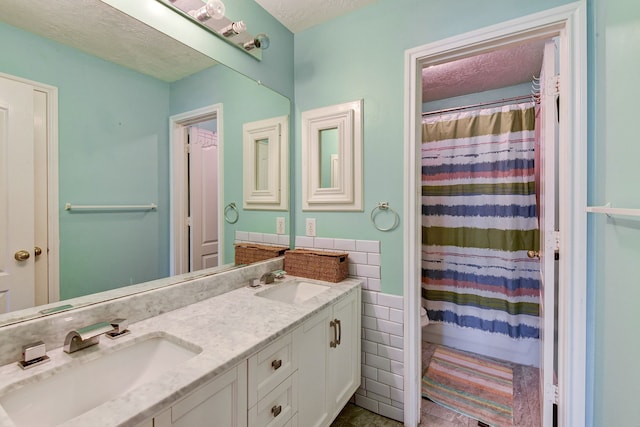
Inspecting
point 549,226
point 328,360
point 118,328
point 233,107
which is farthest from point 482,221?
point 118,328

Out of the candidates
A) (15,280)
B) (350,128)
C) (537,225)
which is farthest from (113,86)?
(537,225)

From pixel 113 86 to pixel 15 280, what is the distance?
70 cm

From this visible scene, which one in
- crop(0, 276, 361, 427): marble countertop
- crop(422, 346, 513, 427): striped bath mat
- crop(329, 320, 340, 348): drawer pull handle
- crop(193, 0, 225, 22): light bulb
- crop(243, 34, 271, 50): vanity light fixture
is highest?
crop(243, 34, 271, 50): vanity light fixture

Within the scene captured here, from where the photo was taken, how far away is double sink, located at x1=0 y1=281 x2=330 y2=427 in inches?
26.9

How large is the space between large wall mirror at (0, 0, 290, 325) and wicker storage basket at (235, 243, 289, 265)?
0.32 m

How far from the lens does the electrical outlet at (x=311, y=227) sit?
73.3 inches

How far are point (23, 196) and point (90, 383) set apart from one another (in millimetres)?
577

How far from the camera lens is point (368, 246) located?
1674 mm

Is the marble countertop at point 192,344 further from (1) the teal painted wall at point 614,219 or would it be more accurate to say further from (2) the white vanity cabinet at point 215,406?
(1) the teal painted wall at point 614,219

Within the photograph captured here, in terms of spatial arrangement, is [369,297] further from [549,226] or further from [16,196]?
[16,196]

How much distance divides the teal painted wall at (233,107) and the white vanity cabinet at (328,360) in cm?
64

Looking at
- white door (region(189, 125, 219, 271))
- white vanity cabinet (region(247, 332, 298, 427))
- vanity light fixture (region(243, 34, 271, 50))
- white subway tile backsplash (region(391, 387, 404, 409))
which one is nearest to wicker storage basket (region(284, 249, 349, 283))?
white door (region(189, 125, 219, 271))

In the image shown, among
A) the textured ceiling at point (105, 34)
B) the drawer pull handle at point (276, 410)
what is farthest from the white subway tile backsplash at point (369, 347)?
the textured ceiling at point (105, 34)

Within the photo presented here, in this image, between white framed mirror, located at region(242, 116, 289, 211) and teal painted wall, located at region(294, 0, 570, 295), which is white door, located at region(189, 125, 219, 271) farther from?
teal painted wall, located at region(294, 0, 570, 295)
